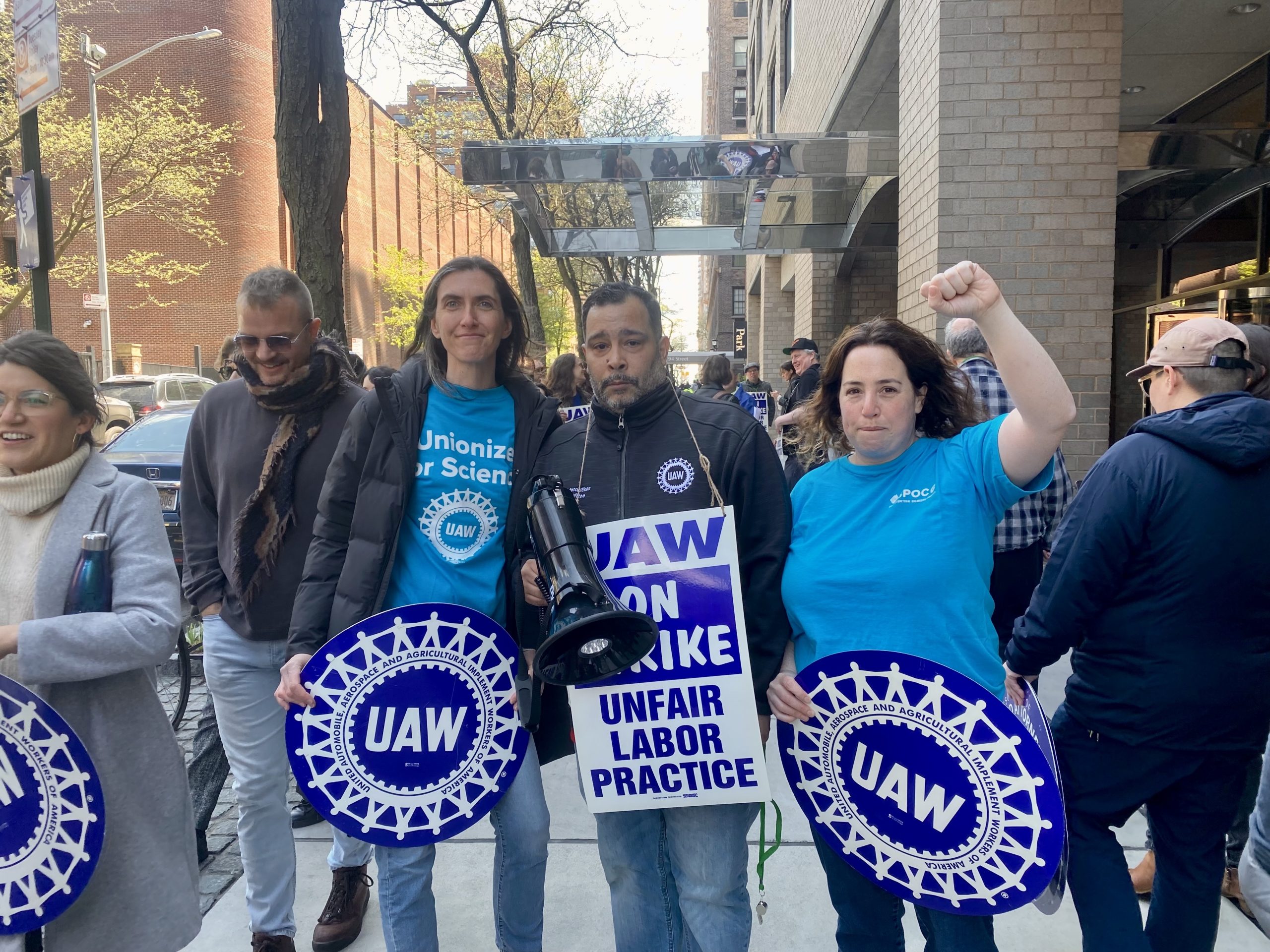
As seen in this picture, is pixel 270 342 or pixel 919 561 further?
pixel 270 342

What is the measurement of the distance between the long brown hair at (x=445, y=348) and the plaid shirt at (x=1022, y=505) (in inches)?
67.5

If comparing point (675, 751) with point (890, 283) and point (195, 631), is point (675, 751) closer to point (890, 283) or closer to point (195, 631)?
point (195, 631)

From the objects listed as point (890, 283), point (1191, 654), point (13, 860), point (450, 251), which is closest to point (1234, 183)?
point (890, 283)

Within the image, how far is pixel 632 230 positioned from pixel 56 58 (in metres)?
7.37

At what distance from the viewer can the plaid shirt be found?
3.44m

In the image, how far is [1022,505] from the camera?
3.43 m

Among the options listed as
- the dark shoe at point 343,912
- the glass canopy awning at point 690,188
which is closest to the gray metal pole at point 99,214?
the glass canopy awning at point 690,188

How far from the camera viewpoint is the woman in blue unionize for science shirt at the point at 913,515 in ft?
6.37

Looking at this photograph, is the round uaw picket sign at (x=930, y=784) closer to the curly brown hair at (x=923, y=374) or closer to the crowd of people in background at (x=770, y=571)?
the crowd of people in background at (x=770, y=571)

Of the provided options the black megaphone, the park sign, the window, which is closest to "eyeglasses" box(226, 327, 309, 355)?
the black megaphone

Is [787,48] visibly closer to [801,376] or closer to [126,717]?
[801,376]

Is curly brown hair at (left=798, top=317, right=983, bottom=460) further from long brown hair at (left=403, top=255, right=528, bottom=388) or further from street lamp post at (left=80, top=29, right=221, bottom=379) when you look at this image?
street lamp post at (left=80, top=29, right=221, bottom=379)

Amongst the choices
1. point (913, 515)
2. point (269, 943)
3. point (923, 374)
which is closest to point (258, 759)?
point (269, 943)

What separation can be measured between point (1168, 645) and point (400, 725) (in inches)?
74.8
